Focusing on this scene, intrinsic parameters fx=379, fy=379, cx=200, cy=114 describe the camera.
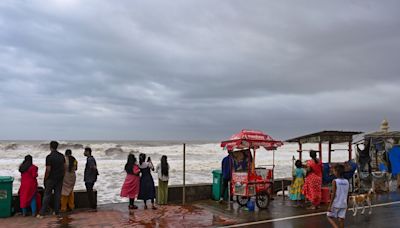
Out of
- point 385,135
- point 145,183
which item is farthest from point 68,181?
point 385,135

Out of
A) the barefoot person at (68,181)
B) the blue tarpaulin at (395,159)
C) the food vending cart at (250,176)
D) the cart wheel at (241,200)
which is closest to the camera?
the barefoot person at (68,181)

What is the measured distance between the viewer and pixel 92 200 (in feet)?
36.5

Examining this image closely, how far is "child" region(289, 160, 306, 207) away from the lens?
12.5 m

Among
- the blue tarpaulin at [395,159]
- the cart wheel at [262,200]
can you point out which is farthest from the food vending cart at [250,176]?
the blue tarpaulin at [395,159]

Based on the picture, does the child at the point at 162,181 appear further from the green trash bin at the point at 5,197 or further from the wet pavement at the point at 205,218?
the green trash bin at the point at 5,197

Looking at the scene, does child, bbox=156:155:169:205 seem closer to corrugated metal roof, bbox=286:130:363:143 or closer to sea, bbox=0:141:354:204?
sea, bbox=0:141:354:204

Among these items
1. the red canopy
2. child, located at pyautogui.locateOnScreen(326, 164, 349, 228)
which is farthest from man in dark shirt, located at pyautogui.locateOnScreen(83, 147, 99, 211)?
child, located at pyautogui.locateOnScreen(326, 164, 349, 228)

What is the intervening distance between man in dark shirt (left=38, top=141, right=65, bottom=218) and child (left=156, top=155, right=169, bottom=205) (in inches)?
118

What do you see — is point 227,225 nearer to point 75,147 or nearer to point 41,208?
point 41,208

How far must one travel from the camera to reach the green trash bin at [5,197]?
990 cm

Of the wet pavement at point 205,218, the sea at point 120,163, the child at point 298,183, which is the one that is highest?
the child at point 298,183

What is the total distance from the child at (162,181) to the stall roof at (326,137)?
4.58 metres

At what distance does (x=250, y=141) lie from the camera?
1150cm

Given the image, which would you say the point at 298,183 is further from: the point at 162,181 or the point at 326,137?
the point at 162,181
